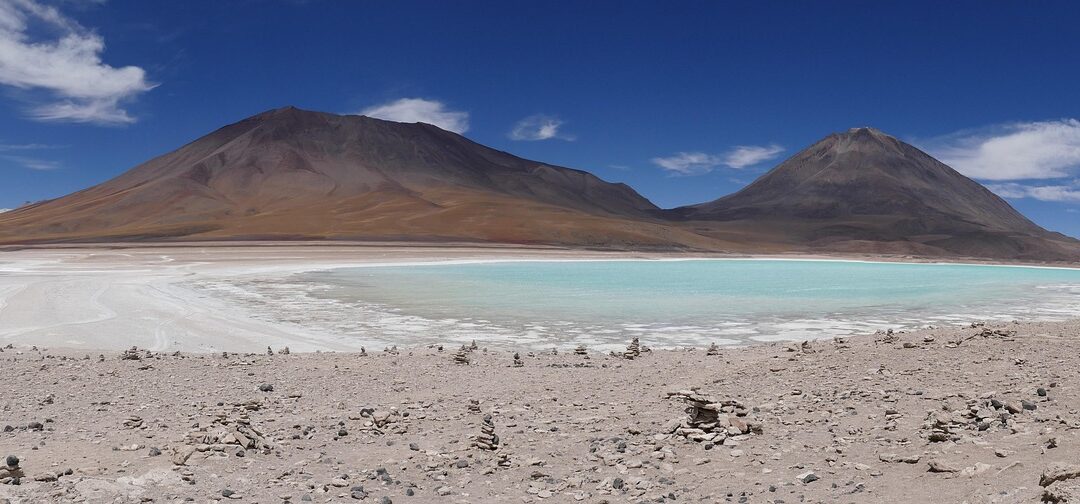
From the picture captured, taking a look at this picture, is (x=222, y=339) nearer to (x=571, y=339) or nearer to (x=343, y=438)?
(x=571, y=339)

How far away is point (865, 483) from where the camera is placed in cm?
464

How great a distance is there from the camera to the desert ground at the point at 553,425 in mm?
4785

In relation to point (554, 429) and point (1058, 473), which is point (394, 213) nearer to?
point (554, 429)

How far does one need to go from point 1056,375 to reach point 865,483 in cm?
354

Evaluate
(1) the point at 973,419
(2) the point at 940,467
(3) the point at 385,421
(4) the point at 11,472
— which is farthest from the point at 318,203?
(2) the point at 940,467

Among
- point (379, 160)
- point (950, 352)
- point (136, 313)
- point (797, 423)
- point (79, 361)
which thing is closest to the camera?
point (797, 423)

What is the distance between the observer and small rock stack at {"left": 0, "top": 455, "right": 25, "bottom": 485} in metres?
4.80

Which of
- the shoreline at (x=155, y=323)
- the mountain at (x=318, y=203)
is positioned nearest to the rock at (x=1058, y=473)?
the shoreline at (x=155, y=323)

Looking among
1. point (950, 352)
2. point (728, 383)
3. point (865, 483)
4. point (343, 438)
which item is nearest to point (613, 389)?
point (728, 383)

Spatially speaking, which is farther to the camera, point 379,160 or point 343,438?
point 379,160

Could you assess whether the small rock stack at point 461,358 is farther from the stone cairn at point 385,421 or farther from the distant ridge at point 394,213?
the distant ridge at point 394,213

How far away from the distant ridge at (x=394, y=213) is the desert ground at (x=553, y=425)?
84906 millimetres

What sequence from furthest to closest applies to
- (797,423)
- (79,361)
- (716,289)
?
(716,289) < (79,361) < (797,423)

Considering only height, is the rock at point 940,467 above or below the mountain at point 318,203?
below
